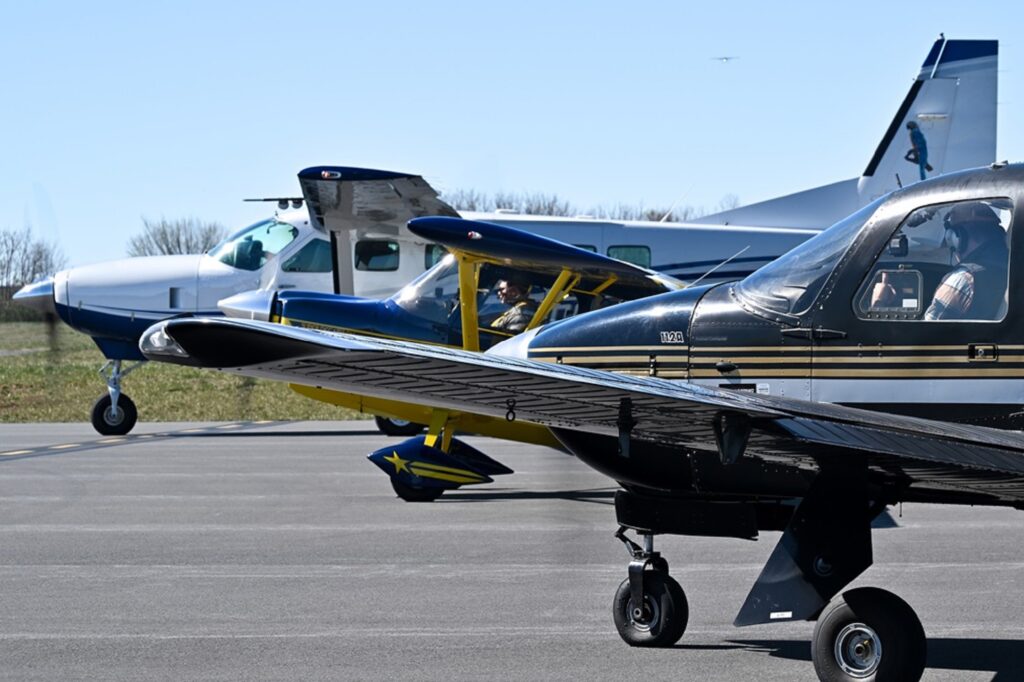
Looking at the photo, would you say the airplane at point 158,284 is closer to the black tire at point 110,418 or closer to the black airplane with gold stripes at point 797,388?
the black tire at point 110,418

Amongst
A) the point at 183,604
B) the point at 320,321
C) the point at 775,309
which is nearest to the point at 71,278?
the point at 320,321

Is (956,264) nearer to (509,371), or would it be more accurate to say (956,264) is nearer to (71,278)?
(509,371)

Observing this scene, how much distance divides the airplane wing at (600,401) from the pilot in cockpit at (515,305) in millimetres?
8486

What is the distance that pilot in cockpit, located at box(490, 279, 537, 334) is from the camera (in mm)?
14055

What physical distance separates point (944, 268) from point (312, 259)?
15.1 metres

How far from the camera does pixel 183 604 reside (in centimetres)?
758

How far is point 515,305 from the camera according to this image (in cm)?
1409

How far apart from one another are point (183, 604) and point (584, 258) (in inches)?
269

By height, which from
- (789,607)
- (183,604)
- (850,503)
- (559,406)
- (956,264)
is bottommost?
(183,604)

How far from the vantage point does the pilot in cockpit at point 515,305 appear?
46.1 feet

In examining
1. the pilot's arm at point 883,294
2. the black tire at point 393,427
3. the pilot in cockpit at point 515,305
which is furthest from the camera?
the black tire at point 393,427

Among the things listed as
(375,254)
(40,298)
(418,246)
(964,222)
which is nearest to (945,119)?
(418,246)

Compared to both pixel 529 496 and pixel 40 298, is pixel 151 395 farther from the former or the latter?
pixel 529 496

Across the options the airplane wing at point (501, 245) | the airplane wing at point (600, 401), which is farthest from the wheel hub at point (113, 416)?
the airplane wing at point (600, 401)
